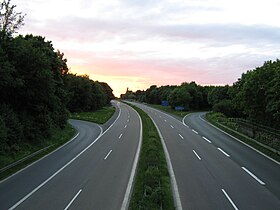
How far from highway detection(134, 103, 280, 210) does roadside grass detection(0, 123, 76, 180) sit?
10080mm

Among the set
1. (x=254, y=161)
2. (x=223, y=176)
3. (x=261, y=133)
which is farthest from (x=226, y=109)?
(x=223, y=176)

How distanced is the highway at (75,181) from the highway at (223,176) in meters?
3.10

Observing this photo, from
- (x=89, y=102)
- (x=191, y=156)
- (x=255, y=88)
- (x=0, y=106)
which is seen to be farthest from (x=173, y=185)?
(x=89, y=102)

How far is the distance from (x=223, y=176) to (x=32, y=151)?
51.8 ft

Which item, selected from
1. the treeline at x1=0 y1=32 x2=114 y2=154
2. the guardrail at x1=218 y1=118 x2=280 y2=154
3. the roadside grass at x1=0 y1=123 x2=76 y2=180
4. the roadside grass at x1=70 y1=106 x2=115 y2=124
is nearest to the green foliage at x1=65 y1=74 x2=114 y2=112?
the roadside grass at x1=70 y1=106 x2=115 y2=124

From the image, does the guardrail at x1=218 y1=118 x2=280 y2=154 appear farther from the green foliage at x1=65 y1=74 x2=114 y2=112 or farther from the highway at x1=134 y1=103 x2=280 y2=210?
the green foliage at x1=65 y1=74 x2=114 y2=112

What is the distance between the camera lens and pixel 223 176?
19.3 metres

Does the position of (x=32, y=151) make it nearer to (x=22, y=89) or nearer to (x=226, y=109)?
(x=22, y=89)

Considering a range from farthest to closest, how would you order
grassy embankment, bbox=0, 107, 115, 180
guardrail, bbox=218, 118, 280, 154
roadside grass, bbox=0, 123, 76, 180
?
guardrail, bbox=218, 118, 280, 154 < grassy embankment, bbox=0, 107, 115, 180 < roadside grass, bbox=0, 123, 76, 180

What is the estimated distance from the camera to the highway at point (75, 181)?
47.8ft

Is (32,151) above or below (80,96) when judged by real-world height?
below

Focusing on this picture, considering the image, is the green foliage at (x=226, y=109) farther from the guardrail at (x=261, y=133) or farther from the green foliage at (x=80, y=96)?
the guardrail at (x=261, y=133)

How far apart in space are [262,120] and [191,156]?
1311 centimetres

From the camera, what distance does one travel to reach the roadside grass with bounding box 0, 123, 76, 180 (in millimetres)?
21656
